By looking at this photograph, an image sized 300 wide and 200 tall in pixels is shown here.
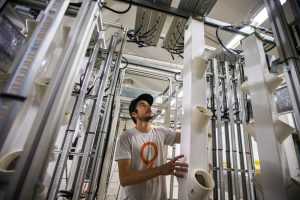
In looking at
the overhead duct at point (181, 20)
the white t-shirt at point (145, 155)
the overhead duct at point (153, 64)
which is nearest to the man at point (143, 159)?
the white t-shirt at point (145, 155)

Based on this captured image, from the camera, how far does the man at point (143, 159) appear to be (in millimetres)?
1122

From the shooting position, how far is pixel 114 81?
1.88m

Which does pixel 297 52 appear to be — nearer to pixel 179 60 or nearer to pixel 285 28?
pixel 285 28

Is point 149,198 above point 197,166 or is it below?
below

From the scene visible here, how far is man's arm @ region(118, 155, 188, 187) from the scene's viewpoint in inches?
37.2

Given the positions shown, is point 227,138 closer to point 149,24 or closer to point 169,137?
point 169,137

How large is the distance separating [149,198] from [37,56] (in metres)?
1.20

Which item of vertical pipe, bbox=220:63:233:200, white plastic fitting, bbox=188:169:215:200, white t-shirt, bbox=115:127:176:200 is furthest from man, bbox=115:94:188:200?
vertical pipe, bbox=220:63:233:200

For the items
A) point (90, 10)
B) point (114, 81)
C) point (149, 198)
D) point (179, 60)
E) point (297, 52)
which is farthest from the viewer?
point (179, 60)

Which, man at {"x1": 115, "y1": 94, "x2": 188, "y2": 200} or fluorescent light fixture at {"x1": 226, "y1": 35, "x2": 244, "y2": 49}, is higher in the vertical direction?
fluorescent light fixture at {"x1": 226, "y1": 35, "x2": 244, "y2": 49}

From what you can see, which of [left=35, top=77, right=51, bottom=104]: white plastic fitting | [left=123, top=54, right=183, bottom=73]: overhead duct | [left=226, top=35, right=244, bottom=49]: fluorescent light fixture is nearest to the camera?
[left=35, top=77, right=51, bottom=104]: white plastic fitting

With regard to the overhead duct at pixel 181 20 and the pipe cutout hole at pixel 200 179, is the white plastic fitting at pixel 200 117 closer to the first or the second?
the pipe cutout hole at pixel 200 179

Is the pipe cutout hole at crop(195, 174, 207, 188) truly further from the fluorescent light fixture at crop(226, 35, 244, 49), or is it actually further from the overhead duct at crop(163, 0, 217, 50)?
the fluorescent light fixture at crop(226, 35, 244, 49)

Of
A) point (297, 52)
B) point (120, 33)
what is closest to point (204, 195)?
point (297, 52)
